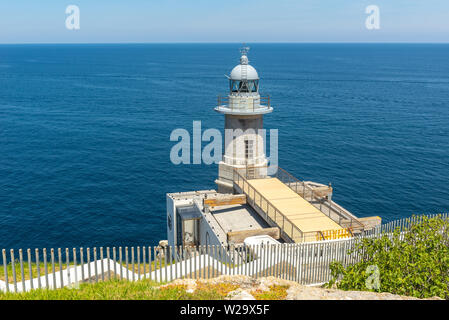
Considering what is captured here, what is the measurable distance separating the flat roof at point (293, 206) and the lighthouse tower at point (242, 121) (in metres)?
3.77

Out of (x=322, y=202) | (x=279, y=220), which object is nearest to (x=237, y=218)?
(x=279, y=220)

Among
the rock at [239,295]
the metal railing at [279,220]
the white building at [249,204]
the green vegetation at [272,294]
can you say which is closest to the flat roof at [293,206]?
the white building at [249,204]

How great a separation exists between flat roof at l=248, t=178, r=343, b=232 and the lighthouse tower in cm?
377

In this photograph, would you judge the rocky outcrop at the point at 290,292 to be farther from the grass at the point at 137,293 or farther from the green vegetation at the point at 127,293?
the green vegetation at the point at 127,293

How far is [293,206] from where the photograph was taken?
25.3 metres

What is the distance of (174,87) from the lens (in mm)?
145500

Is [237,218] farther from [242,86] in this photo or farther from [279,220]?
[242,86]

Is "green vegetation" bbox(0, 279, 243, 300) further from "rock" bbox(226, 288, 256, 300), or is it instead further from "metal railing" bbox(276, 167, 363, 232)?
"metal railing" bbox(276, 167, 363, 232)

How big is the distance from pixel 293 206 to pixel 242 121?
10.3 metres

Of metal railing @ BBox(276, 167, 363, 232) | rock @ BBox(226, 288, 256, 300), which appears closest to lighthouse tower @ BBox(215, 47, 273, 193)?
metal railing @ BBox(276, 167, 363, 232)

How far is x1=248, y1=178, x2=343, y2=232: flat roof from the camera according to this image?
22.6 metres

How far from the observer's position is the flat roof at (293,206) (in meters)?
22.6
